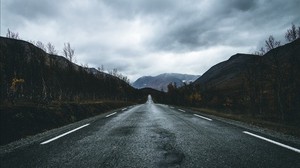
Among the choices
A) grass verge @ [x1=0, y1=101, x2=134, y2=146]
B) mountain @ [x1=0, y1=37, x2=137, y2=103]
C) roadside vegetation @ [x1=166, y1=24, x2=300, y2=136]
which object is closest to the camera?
grass verge @ [x1=0, y1=101, x2=134, y2=146]

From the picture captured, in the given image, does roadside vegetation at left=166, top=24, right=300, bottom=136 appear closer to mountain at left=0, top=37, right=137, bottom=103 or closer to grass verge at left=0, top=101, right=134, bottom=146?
grass verge at left=0, top=101, right=134, bottom=146

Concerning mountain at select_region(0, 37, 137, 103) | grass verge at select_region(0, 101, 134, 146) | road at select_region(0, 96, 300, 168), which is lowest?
road at select_region(0, 96, 300, 168)

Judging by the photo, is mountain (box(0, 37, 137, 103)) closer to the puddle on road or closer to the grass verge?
the grass verge

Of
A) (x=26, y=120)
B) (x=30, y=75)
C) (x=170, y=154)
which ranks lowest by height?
(x=170, y=154)

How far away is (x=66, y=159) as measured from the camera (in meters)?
4.24

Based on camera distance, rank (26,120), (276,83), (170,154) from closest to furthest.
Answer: (170,154) → (26,120) → (276,83)

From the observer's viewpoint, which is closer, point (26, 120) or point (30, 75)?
point (26, 120)

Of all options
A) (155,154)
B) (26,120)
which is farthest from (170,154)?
(26,120)

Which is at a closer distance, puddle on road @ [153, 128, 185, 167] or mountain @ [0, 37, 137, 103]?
puddle on road @ [153, 128, 185, 167]

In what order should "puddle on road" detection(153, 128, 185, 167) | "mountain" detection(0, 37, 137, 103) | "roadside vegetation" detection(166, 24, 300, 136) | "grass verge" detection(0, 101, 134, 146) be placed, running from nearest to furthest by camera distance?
"puddle on road" detection(153, 128, 185, 167)
"grass verge" detection(0, 101, 134, 146)
"mountain" detection(0, 37, 137, 103)
"roadside vegetation" detection(166, 24, 300, 136)

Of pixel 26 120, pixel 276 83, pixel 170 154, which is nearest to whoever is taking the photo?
pixel 170 154

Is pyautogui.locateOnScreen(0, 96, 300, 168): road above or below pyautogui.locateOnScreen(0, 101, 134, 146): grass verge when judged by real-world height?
below

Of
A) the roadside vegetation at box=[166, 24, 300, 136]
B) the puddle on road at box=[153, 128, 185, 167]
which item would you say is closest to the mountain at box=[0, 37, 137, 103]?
the puddle on road at box=[153, 128, 185, 167]

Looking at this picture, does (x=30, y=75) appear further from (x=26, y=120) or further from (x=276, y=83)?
(x=276, y=83)
